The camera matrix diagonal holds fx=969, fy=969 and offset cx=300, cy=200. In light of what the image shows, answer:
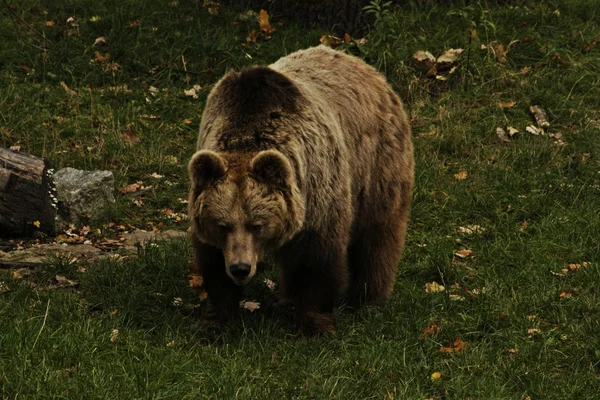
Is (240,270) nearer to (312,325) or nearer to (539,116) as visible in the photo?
(312,325)

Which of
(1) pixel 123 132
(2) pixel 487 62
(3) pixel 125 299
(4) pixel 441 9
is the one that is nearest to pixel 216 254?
(3) pixel 125 299

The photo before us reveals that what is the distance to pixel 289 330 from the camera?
19.9 ft

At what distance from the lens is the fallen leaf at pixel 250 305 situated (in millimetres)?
6320

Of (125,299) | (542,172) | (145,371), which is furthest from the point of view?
(542,172)

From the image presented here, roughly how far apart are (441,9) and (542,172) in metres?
2.84

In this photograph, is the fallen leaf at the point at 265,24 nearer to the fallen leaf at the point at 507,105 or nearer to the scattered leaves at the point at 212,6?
the scattered leaves at the point at 212,6

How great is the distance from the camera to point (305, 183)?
5.72m

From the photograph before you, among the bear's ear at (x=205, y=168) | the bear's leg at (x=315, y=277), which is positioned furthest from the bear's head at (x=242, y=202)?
the bear's leg at (x=315, y=277)

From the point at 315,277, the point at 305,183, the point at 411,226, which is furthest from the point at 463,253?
the point at 305,183

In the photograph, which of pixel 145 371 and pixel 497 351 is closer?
pixel 145 371

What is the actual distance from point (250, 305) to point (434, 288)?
4.19 feet

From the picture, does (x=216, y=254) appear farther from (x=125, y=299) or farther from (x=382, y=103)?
(x=382, y=103)

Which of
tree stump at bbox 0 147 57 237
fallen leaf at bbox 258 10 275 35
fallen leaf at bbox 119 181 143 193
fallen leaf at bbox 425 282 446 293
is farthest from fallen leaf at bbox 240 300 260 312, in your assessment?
fallen leaf at bbox 258 10 275 35

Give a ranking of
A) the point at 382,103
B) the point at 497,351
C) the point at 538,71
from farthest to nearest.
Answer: the point at 538,71 < the point at 382,103 < the point at 497,351
